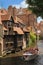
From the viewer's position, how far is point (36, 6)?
16125mm

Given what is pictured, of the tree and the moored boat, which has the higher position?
the tree

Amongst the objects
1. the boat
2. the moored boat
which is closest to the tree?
the boat

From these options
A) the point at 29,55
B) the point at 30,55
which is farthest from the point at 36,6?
the point at 30,55

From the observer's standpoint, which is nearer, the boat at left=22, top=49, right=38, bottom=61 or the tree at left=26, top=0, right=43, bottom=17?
the tree at left=26, top=0, right=43, bottom=17

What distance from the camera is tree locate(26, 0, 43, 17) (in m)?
15.4

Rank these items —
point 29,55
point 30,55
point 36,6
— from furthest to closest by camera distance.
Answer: point 30,55
point 29,55
point 36,6

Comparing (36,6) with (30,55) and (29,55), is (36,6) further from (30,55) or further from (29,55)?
(30,55)

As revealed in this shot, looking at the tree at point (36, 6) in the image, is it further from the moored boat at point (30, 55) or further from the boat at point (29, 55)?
the moored boat at point (30, 55)

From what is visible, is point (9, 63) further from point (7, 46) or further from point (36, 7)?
point (36, 7)

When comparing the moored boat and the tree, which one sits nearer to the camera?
the tree

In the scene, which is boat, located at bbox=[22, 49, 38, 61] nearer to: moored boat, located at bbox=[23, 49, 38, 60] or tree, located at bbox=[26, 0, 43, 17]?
moored boat, located at bbox=[23, 49, 38, 60]

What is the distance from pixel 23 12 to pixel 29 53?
62295 millimetres

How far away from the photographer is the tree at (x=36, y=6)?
15.4m

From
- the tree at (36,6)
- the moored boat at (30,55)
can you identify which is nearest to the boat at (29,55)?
the moored boat at (30,55)
